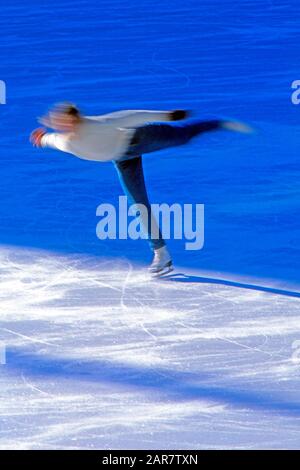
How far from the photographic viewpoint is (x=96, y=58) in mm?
11711

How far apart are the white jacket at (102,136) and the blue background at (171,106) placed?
30.7 inches

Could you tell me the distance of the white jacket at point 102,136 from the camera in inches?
245

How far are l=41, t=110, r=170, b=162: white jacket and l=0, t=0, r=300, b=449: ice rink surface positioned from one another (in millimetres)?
642

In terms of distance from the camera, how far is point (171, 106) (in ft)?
32.7

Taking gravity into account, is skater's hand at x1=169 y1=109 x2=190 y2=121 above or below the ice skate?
above

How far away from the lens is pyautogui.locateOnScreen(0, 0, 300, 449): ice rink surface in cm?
482

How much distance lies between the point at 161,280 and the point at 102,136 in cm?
78

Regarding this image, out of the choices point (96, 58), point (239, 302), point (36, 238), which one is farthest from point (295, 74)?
point (239, 302)

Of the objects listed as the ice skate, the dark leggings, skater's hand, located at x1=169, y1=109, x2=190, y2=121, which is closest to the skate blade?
the ice skate

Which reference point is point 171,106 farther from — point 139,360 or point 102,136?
point 139,360

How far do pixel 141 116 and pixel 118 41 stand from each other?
5.93 metres

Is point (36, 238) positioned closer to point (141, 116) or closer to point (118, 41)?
point (141, 116)

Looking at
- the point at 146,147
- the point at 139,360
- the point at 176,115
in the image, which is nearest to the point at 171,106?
the point at 176,115

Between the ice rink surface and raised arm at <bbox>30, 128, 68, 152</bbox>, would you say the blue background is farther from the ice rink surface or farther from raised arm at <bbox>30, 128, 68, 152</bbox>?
raised arm at <bbox>30, 128, 68, 152</bbox>
